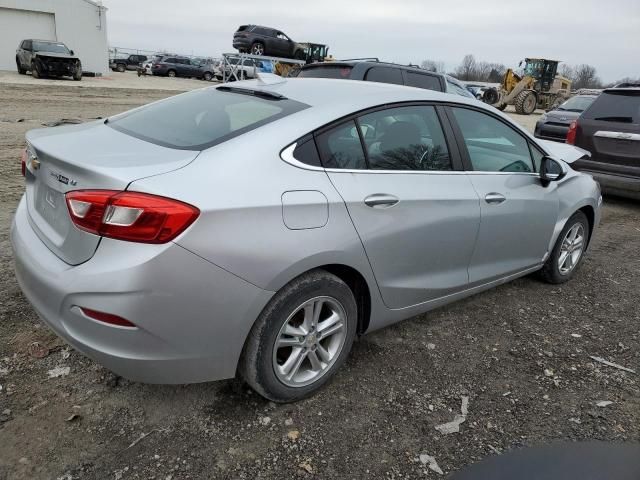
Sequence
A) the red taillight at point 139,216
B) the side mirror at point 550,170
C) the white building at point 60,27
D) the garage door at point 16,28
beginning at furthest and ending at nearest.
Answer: the white building at point 60,27
the garage door at point 16,28
the side mirror at point 550,170
the red taillight at point 139,216

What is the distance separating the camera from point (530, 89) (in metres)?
27.8

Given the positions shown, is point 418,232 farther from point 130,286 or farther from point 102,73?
point 102,73

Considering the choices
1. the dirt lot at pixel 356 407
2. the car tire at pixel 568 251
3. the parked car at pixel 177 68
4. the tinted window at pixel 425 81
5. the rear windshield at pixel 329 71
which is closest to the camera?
the dirt lot at pixel 356 407

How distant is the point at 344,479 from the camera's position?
2.27 metres

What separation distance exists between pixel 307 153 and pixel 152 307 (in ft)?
3.34

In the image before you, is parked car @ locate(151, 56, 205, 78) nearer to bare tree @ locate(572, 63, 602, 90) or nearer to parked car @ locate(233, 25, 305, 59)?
parked car @ locate(233, 25, 305, 59)

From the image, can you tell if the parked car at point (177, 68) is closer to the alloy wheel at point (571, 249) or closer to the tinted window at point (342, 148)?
the alloy wheel at point (571, 249)

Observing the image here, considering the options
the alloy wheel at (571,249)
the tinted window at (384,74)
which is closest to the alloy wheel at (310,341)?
the alloy wheel at (571,249)

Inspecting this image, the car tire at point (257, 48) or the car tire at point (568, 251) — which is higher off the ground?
the car tire at point (257, 48)

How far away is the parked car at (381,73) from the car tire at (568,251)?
4692 mm

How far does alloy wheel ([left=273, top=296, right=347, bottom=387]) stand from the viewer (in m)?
2.58

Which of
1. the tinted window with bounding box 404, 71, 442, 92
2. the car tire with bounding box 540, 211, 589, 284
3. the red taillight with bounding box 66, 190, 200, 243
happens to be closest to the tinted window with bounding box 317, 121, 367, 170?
the red taillight with bounding box 66, 190, 200, 243

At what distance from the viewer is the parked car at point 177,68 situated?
38.9m

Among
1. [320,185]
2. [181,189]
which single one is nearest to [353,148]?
[320,185]
